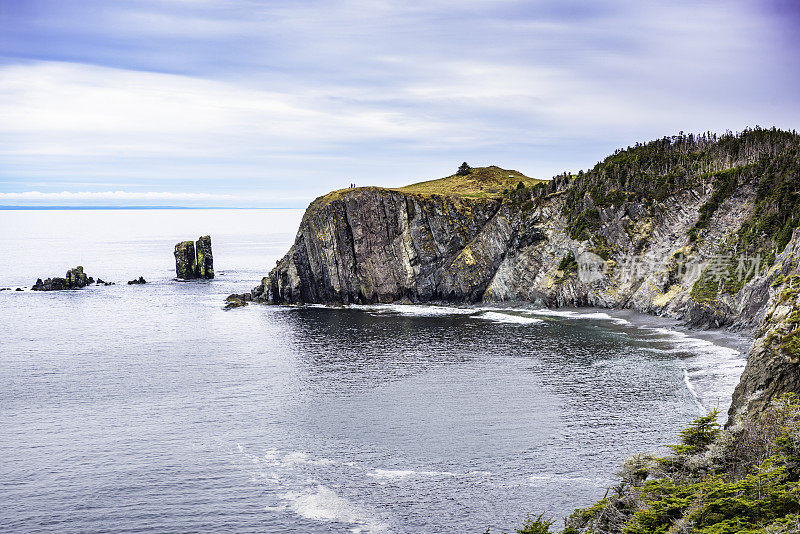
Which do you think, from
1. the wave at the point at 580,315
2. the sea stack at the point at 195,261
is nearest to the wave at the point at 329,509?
the wave at the point at 580,315

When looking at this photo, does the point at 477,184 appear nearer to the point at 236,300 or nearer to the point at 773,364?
the point at 236,300

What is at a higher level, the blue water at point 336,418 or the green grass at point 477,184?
the green grass at point 477,184

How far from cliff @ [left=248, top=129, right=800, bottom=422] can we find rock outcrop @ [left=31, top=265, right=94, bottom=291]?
54.4m

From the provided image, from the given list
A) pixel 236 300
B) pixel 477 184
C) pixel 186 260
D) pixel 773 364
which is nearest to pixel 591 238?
pixel 477 184

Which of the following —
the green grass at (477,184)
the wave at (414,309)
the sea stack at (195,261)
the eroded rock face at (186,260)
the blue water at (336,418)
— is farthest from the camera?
the sea stack at (195,261)

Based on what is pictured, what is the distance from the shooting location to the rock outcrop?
160m

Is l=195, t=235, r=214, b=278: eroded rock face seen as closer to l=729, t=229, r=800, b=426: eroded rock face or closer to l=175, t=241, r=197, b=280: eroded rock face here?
l=175, t=241, r=197, b=280: eroded rock face

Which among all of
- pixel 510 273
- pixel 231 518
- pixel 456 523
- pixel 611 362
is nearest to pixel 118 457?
pixel 231 518

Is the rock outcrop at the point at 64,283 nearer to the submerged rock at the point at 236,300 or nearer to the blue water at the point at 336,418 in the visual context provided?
the submerged rock at the point at 236,300

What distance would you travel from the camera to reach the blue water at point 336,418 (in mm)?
41719

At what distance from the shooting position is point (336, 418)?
5884 cm

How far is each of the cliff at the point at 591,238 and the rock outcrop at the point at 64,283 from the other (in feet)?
178

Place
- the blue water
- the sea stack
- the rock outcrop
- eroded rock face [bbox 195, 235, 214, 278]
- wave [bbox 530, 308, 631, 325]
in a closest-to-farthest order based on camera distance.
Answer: the blue water
wave [bbox 530, 308, 631, 325]
the rock outcrop
the sea stack
eroded rock face [bbox 195, 235, 214, 278]

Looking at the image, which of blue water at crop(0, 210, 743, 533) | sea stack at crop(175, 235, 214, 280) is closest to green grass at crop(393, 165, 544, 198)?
blue water at crop(0, 210, 743, 533)
